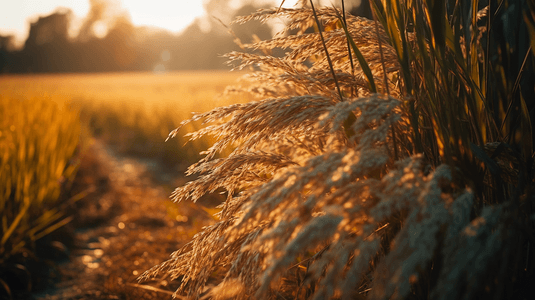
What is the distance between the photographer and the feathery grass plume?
625 millimetres

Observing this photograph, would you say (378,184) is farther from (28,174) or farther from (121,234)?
(121,234)

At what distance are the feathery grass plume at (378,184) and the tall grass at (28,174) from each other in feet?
5.42

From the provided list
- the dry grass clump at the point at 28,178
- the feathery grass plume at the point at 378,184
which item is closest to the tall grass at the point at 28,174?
the dry grass clump at the point at 28,178

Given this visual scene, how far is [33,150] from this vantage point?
107 inches

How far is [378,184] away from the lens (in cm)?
76

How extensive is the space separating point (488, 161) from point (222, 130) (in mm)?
761

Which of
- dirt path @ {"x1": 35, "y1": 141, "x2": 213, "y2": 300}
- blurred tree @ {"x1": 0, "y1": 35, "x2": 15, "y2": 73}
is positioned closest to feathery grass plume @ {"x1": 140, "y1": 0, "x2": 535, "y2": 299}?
dirt path @ {"x1": 35, "y1": 141, "x2": 213, "y2": 300}

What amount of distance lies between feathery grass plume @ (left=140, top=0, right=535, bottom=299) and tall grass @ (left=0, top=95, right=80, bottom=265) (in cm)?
165

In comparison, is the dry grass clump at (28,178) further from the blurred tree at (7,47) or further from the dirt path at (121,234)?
the blurred tree at (7,47)

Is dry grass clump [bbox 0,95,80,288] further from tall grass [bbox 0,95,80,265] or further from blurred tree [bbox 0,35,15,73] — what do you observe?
blurred tree [bbox 0,35,15,73]

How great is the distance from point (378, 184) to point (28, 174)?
267 centimetres

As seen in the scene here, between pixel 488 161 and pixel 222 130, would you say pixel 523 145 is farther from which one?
pixel 222 130

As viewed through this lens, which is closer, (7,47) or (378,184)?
(378,184)

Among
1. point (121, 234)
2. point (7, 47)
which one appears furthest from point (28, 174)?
point (7, 47)
